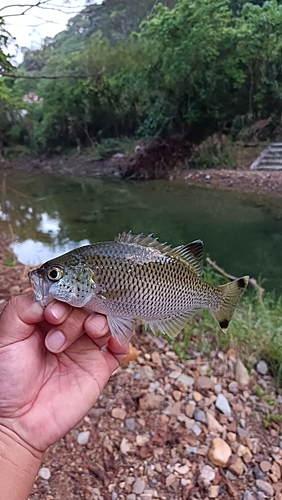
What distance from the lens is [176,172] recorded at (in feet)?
31.6

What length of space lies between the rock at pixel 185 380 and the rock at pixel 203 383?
0.12 feet

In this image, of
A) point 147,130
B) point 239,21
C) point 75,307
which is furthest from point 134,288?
point 147,130

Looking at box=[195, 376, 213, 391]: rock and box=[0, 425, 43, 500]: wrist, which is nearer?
box=[0, 425, 43, 500]: wrist

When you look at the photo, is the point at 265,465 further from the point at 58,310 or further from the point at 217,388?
the point at 58,310

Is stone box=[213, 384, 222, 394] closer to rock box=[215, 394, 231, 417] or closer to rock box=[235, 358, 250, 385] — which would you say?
rock box=[215, 394, 231, 417]

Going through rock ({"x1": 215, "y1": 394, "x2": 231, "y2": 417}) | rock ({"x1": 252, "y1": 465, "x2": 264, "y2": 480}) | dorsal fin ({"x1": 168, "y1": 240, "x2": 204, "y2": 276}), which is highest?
dorsal fin ({"x1": 168, "y1": 240, "x2": 204, "y2": 276})

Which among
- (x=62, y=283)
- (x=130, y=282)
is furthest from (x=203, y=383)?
(x=62, y=283)

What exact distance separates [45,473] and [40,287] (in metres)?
1.26

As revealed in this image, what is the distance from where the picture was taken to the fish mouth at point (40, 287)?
3.09ft

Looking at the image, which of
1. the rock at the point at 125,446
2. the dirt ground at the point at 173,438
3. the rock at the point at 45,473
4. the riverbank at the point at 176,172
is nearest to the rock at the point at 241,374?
the dirt ground at the point at 173,438

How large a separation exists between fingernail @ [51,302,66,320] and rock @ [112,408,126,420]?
1.31 metres

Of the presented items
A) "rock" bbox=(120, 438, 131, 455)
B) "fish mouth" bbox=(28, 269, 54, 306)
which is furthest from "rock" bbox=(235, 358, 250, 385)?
"fish mouth" bbox=(28, 269, 54, 306)

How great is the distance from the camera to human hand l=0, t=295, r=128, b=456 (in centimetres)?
101

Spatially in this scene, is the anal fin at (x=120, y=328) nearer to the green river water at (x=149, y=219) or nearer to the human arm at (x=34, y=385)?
the human arm at (x=34, y=385)
